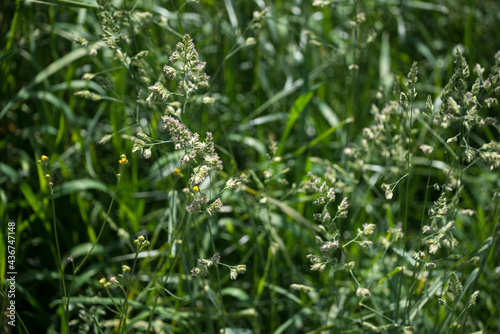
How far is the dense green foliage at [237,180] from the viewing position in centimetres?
176

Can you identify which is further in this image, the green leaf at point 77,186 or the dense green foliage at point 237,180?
the green leaf at point 77,186

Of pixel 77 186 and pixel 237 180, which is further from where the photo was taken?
pixel 77 186

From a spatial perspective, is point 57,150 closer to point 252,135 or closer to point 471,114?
point 252,135

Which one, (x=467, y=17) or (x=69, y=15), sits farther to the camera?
(x=467, y=17)

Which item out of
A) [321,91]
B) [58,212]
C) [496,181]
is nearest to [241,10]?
[321,91]

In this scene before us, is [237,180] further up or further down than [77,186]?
further up

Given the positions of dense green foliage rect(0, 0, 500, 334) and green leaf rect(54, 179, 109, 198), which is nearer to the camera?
dense green foliage rect(0, 0, 500, 334)

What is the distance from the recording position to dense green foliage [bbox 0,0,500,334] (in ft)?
5.78

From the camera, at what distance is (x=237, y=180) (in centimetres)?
137

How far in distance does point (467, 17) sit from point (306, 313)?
2.36m

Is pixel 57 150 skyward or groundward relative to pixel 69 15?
groundward

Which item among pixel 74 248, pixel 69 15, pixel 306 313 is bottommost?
pixel 306 313

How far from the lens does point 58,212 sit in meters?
2.43

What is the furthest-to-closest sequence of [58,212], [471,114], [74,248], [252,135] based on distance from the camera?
[252,135] → [58,212] → [74,248] → [471,114]
